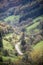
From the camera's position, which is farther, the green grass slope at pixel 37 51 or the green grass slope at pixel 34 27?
the green grass slope at pixel 34 27

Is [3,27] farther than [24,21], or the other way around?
[24,21]

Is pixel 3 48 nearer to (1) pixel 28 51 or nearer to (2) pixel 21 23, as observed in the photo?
(1) pixel 28 51

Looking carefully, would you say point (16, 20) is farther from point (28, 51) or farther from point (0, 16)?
point (28, 51)

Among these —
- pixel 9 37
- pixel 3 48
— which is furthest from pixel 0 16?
pixel 3 48

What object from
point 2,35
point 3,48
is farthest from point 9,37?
point 3,48

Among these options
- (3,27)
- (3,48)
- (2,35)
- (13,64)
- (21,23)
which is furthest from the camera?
(21,23)

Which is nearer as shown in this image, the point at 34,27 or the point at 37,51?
the point at 37,51

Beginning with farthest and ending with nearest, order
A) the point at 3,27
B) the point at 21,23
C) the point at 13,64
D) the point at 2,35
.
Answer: the point at 21,23 → the point at 3,27 → the point at 2,35 → the point at 13,64

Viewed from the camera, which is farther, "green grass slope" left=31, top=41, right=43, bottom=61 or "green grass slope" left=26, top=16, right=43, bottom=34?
"green grass slope" left=26, top=16, right=43, bottom=34

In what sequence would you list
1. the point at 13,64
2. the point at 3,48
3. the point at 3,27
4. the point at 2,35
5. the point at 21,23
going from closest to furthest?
1. the point at 13,64
2. the point at 3,48
3. the point at 2,35
4. the point at 3,27
5. the point at 21,23
